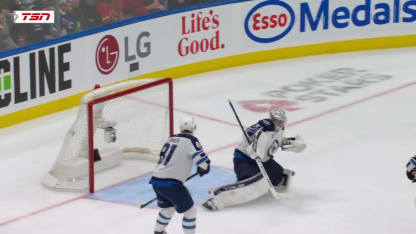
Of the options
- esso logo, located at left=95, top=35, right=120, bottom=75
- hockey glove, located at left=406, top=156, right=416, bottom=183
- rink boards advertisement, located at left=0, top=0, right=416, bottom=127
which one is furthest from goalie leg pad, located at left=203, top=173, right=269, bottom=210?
esso logo, located at left=95, top=35, right=120, bottom=75

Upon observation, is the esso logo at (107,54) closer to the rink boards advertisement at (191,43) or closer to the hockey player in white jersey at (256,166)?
the rink boards advertisement at (191,43)

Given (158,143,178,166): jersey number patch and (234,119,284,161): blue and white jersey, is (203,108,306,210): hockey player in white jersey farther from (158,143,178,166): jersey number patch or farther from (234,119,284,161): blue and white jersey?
(158,143,178,166): jersey number patch

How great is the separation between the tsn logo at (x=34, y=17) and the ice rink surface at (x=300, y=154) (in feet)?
3.64

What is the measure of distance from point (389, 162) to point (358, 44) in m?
5.07

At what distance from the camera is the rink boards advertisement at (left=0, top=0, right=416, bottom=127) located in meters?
11.2

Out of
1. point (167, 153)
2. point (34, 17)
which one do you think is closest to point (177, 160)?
point (167, 153)

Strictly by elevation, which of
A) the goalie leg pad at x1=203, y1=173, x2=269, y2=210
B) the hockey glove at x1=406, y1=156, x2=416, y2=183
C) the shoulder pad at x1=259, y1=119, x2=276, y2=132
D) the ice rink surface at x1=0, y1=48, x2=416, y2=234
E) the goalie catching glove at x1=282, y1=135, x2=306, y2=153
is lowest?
the ice rink surface at x1=0, y1=48, x2=416, y2=234

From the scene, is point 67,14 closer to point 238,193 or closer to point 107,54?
point 107,54

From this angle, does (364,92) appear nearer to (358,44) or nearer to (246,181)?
(358,44)

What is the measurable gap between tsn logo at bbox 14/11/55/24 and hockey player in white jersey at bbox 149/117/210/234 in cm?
460

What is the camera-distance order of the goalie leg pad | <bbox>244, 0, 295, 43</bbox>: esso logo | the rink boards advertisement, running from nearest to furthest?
the goalie leg pad → the rink boards advertisement → <bbox>244, 0, 295, 43</bbox>: esso logo

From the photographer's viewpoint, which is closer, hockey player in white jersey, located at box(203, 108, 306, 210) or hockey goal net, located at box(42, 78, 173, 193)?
hockey player in white jersey, located at box(203, 108, 306, 210)

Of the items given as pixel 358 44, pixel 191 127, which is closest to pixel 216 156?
pixel 191 127

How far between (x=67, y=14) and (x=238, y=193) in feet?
14.5
